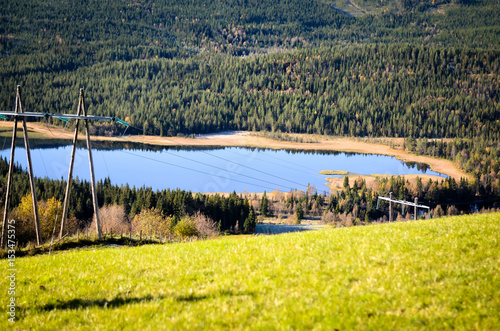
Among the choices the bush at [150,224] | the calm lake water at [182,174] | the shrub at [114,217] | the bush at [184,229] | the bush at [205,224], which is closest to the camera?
the bush at [184,229]

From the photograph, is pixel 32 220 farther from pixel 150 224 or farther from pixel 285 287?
pixel 285 287

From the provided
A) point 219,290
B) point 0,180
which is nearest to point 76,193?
point 0,180

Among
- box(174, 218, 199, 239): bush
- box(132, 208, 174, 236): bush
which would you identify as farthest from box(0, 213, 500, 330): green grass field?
box(132, 208, 174, 236): bush

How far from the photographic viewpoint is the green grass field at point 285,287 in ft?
36.7

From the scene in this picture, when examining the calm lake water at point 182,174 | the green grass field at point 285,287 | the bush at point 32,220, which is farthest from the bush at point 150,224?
the green grass field at point 285,287

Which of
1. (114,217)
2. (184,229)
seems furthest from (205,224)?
(184,229)

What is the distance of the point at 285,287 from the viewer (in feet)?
42.6

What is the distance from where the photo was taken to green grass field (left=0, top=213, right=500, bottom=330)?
1119 cm

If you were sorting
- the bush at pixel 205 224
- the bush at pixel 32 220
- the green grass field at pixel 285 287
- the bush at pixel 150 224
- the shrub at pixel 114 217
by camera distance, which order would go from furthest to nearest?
the bush at pixel 205 224 → the shrub at pixel 114 217 → the bush at pixel 150 224 → the bush at pixel 32 220 → the green grass field at pixel 285 287

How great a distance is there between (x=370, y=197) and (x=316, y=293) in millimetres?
135396

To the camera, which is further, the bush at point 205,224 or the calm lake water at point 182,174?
the calm lake water at point 182,174

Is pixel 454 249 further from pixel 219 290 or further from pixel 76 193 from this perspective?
pixel 76 193

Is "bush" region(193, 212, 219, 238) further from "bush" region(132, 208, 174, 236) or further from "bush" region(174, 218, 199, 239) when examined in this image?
"bush" region(174, 218, 199, 239)

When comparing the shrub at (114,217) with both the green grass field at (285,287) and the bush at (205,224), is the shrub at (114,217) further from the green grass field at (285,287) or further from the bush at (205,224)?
the green grass field at (285,287)
